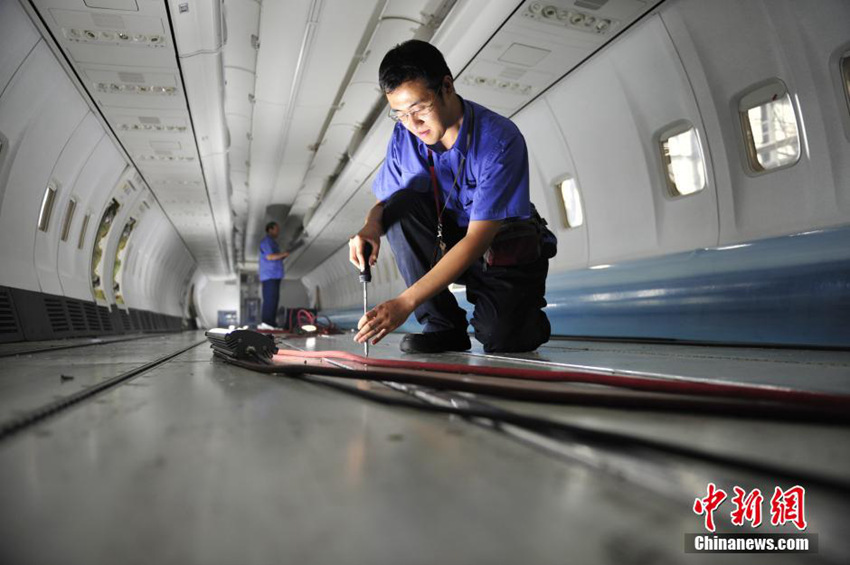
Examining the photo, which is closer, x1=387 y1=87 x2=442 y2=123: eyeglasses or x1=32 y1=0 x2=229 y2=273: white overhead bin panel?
x1=387 y1=87 x2=442 y2=123: eyeglasses

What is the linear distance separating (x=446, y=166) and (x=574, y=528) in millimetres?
2483

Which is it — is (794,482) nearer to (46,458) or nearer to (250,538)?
(250,538)

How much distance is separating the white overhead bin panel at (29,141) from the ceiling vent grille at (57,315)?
38 centimetres

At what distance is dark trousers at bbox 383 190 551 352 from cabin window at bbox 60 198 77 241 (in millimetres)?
7769

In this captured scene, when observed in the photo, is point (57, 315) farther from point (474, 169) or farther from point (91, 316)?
point (474, 169)

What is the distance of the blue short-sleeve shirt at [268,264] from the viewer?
948 cm

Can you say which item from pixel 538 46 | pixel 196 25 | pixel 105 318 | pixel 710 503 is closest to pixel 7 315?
pixel 196 25

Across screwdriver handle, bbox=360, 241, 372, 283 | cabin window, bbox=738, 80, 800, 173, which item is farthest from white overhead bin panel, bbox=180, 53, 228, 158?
cabin window, bbox=738, 80, 800, 173

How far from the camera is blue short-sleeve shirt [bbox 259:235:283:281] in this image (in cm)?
948

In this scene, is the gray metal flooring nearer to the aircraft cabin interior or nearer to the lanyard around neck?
the aircraft cabin interior

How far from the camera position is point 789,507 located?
0.51 meters

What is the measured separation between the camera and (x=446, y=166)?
2.75 metres

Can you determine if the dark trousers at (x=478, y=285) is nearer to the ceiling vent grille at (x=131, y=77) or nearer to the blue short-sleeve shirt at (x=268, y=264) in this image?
the ceiling vent grille at (x=131, y=77)

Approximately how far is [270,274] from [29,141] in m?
4.42
